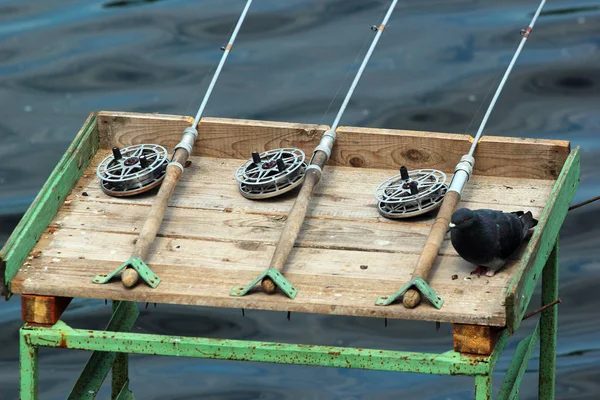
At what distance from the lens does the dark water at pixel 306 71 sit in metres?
11.5

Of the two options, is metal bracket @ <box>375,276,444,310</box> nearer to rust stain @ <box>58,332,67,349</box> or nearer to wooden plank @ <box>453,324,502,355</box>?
wooden plank @ <box>453,324,502,355</box>

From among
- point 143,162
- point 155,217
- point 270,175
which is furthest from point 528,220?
point 143,162

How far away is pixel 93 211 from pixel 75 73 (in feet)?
20.5

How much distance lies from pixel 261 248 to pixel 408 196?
668 millimetres

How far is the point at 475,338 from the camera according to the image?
5289 millimetres

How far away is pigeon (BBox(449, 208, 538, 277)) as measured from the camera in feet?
18.2

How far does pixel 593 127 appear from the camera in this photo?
11.6m

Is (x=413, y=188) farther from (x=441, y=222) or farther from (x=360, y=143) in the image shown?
(x=360, y=143)

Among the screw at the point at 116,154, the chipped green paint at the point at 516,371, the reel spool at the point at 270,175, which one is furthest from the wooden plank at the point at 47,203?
the chipped green paint at the point at 516,371

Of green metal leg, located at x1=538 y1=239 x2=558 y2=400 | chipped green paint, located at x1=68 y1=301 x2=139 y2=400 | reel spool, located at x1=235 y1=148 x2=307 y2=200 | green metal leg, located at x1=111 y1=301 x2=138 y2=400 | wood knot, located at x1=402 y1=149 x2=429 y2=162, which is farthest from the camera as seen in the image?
green metal leg, located at x1=111 y1=301 x2=138 y2=400

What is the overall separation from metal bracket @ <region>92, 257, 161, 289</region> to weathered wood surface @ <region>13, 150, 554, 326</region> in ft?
0.10

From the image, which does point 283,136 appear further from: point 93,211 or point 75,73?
point 75,73

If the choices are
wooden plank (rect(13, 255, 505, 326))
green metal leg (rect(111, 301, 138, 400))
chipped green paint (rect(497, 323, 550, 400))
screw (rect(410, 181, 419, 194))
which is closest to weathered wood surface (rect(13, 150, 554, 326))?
wooden plank (rect(13, 255, 505, 326))

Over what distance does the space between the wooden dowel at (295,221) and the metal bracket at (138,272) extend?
0.40m
